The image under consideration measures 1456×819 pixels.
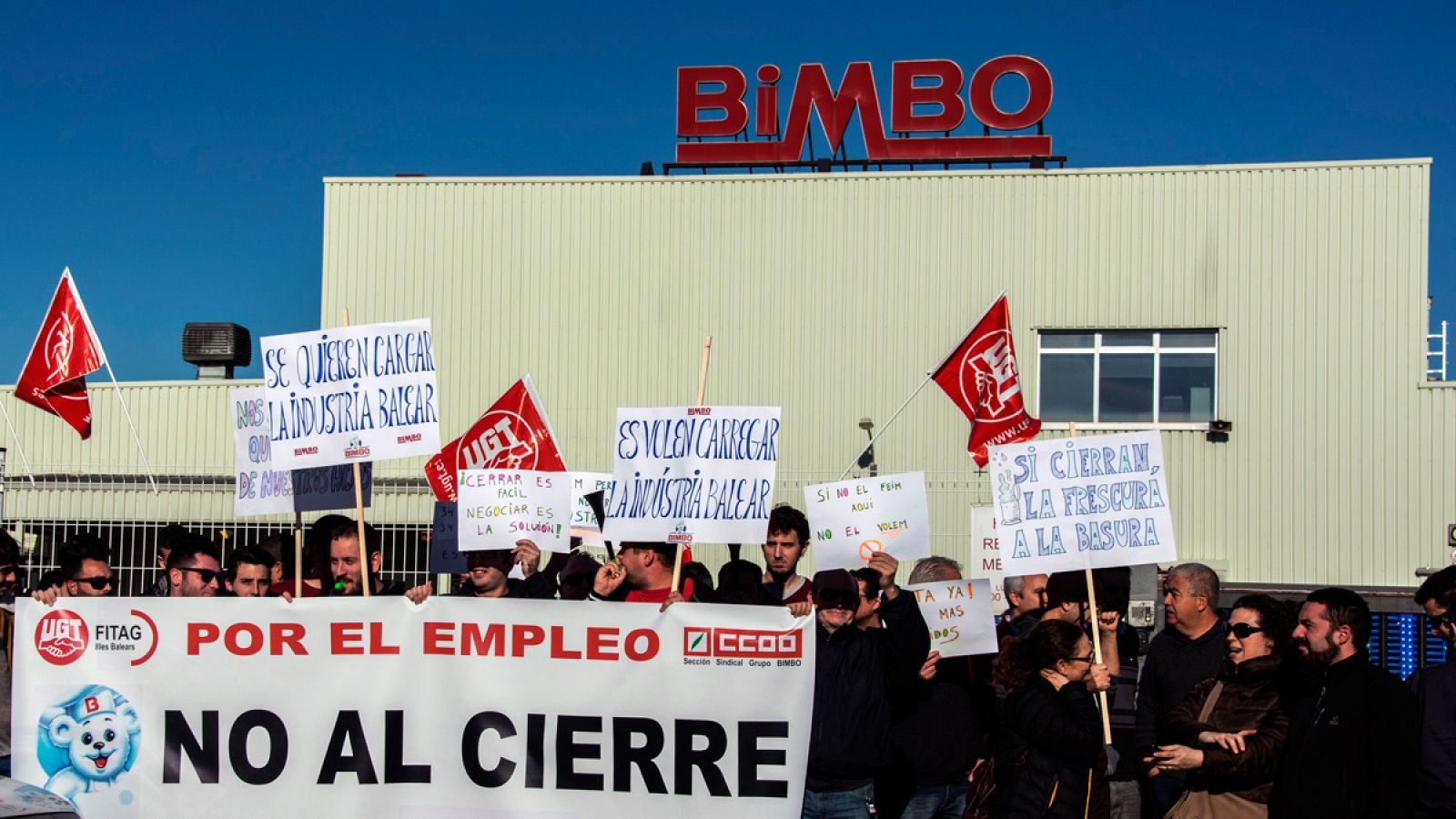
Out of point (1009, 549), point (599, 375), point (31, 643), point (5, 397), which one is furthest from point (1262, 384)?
point (5, 397)

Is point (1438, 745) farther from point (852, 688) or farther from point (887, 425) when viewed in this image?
point (887, 425)

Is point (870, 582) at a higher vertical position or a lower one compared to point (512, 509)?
lower

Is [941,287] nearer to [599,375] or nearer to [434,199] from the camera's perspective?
[599,375]

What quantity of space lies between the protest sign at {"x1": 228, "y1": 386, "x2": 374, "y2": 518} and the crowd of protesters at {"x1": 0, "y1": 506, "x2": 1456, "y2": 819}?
0.47 m

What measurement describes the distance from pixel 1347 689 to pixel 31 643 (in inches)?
248

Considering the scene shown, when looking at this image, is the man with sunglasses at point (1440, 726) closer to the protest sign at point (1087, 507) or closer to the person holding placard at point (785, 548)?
the protest sign at point (1087, 507)

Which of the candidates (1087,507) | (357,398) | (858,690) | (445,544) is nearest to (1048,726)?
(858,690)

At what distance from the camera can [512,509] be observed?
325 inches

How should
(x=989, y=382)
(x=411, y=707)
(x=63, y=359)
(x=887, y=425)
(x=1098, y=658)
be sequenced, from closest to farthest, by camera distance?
1. (x=1098, y=658)
2. (x=411, y=707)
3. (x=989, y=382)
4. (x=63, y=359)
5. (x=887, y=425)

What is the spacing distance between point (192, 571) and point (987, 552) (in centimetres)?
666

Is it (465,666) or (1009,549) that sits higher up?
(1009,549)

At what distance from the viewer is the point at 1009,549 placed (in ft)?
23.7

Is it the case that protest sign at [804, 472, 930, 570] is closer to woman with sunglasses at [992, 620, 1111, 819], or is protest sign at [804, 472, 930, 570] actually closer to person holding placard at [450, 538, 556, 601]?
woman with sunglasses at [992, 620, 1111, 819]

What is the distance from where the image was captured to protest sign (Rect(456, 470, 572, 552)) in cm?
816
